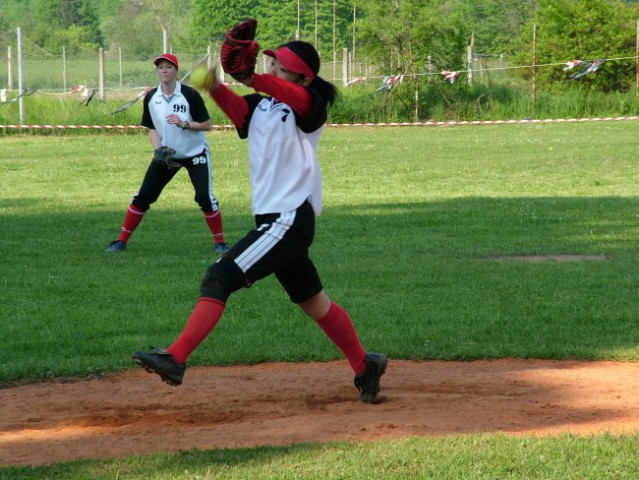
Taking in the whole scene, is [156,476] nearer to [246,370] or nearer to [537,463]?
[537,463]

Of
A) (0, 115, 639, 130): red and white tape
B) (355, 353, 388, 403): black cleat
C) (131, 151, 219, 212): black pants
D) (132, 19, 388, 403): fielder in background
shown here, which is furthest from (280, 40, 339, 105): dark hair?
(0, 115, 639, 130): red and white tape

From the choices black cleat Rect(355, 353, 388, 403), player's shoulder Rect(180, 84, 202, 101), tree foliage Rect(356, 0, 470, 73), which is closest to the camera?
black cleat Rect(355, 353, 388, 403)

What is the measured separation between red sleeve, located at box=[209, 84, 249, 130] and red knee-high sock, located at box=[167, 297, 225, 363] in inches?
34.7

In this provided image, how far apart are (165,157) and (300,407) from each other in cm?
550

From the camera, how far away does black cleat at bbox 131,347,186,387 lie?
508 cm

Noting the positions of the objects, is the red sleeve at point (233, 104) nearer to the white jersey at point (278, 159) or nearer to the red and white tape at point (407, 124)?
the white jersey at point (278, 159)

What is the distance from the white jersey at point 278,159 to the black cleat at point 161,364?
0.84m

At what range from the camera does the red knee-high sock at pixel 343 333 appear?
5.68 m

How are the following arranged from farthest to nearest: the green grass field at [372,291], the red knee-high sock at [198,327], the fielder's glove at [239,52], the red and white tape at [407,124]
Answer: the red and white tape at [407,124] < the red knee-high sock at [198,327] < the fielder's glove at [239,52] < the green grass field at [372,291]

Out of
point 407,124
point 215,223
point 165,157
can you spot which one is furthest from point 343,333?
point 407,124

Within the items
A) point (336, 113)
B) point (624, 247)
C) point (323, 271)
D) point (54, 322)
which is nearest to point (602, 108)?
point (336, 113)

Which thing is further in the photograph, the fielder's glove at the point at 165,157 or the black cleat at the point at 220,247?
the black cleat at the point at 220,247

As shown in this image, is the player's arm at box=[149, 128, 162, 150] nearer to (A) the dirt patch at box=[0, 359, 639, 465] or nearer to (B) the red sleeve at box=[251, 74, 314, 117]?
(A) the dirt patch at box=[0, 359, 639, 465]

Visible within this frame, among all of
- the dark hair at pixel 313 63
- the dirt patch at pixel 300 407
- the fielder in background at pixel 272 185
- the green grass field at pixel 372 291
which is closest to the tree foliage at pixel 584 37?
the green grass field at pixel 372 291
